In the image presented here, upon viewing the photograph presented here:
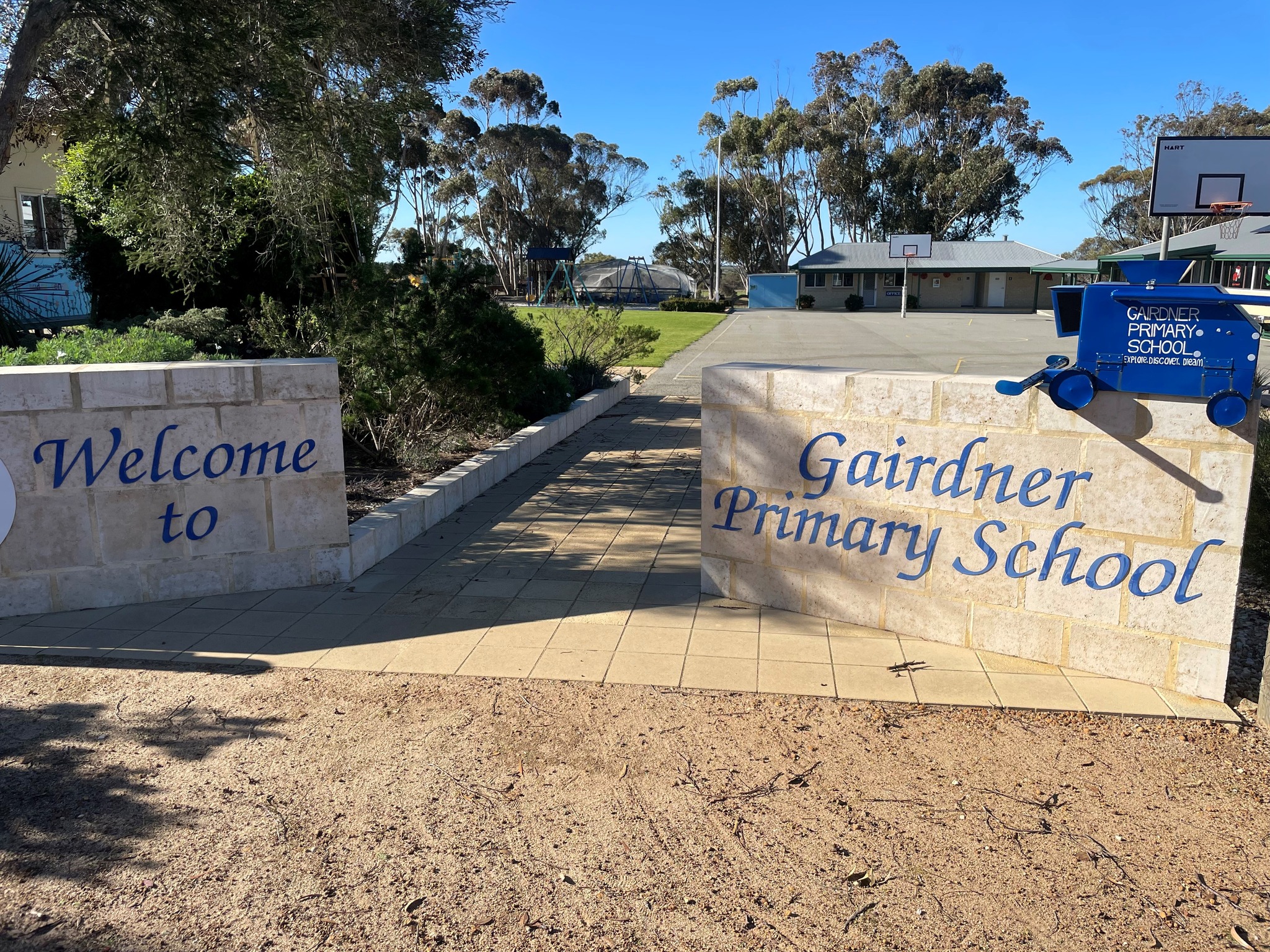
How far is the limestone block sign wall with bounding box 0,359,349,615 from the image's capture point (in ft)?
16.8

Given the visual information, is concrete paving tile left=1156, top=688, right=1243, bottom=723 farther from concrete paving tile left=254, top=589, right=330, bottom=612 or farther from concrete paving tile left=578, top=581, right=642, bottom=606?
concrete paving tile left=254, top=589, right=330, bottom=612

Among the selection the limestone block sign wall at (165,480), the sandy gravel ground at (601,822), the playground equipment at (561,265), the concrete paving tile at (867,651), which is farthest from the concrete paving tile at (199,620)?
the playground equipment at (561,265)

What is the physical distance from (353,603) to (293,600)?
39cm

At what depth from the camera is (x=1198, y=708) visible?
13.2 feet

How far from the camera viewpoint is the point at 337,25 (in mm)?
7918

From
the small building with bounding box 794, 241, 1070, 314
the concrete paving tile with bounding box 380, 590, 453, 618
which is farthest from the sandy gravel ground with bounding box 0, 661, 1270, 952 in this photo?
the small building with bounding box 794, 241, 1070, 314

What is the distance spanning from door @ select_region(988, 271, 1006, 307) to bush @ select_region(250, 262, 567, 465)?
49278mm

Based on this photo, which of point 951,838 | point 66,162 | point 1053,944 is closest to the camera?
point 1053,944

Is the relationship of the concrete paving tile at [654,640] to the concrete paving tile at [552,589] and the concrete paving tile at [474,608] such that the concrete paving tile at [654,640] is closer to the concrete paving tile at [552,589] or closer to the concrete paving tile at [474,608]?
the concrete paving tile at [552,589]

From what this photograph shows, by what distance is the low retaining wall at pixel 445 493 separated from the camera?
20.1ft

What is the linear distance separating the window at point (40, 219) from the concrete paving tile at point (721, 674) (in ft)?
85.1

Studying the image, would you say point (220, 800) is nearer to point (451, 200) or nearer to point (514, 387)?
point (514, 387)

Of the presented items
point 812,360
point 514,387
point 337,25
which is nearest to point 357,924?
point 514,387

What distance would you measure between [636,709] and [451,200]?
5626 centimetres
